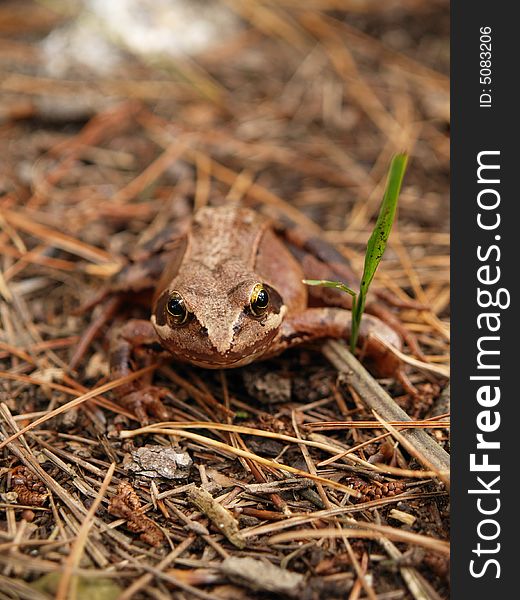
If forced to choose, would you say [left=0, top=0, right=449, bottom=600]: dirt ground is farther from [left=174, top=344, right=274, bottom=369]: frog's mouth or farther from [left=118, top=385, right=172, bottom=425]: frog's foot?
[left=174, top=344, right=274, bottom=369]: frog's mouth

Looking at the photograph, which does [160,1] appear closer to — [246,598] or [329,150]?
[329,150]

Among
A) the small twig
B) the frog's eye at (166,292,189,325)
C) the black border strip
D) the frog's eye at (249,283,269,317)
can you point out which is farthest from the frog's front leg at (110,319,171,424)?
the black border strip

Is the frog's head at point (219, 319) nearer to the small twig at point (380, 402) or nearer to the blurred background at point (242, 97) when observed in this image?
the small twig at point (380, 402)

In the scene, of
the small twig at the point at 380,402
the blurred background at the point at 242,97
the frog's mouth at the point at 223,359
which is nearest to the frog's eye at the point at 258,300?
the frog's mouth at the point at 223,359

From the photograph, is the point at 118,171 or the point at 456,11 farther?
the point at 118,171

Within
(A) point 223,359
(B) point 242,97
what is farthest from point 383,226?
(B) point 242,97

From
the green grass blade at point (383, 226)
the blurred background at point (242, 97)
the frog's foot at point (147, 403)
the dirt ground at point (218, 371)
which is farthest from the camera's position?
the blurred background at point (242, 97)

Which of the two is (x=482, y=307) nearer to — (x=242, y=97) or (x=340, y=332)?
(x=340, y=332)

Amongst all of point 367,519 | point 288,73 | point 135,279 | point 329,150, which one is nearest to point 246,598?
point 367,519
